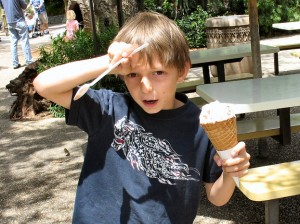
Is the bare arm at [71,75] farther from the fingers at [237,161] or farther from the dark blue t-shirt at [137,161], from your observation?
the fingers at [237,161]

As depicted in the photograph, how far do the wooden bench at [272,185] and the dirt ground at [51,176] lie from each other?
2.25 ft

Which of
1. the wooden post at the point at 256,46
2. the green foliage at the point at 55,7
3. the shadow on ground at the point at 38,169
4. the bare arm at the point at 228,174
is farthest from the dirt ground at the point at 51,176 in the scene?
the green foliage at the point at 55,7

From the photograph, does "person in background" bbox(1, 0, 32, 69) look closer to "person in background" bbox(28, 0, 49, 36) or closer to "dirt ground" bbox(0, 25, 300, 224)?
"dirt ground" bbox(0, 25, 300, 224)

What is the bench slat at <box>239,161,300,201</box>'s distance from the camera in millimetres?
2594

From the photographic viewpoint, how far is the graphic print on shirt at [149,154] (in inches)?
64.4

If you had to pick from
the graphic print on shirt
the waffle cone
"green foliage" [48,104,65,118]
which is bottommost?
"green foliage" [48,104,65,118]

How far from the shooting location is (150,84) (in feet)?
5.07

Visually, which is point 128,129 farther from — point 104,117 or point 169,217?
point 169,217

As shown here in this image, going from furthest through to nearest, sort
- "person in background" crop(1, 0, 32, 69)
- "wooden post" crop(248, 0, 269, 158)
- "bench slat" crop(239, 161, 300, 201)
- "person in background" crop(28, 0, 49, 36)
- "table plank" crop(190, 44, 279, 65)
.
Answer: "person in background" crop(28, 0, 49, 36) → "person in background" crop(1, 0, 32, 69) → "table plank" crop(190, 44, 279, 65) → "wooden post" crop(248, 0, 269, 158) → "bench slat" crop(239, 161, 300, 201)

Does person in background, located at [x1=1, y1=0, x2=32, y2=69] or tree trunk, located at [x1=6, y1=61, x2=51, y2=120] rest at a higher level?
person in background, located at [x1=1, y1=0, x2=32, y2=69]

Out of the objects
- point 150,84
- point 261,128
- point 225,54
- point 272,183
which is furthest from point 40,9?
point 150,84

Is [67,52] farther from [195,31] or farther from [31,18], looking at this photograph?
[31,18]

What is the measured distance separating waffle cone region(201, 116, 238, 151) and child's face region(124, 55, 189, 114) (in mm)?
258

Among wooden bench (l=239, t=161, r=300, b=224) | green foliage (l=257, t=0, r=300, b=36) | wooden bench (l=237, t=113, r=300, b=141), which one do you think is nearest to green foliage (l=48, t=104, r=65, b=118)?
wooden bench (l=237, t=113, r=300, b=141)
